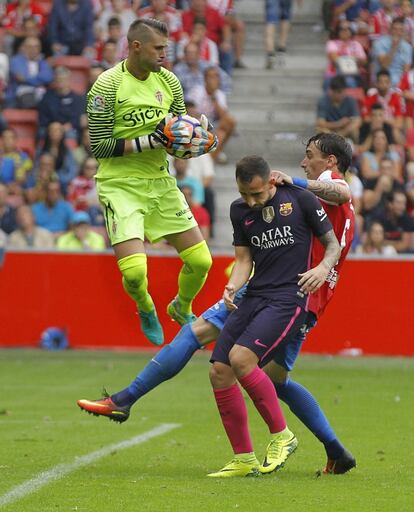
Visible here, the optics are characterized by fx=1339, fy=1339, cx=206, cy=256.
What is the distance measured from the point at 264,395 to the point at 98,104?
2.55m

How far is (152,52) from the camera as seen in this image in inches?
365

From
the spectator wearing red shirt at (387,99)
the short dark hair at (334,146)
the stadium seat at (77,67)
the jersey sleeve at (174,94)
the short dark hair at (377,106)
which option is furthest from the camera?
the stadium seat at (77,67)

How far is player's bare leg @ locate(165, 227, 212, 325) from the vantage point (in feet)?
32.4

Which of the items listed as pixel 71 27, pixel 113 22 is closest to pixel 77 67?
pixel 71 27

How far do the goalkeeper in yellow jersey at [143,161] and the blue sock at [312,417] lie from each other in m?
1.57

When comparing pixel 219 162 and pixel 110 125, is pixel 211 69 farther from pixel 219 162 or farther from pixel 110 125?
pixel 110 125

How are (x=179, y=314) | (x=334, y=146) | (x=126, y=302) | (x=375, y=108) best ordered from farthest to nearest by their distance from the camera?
(x=375, y=108), (x=126, y=302), (x=179, y=314), (x=334, y=146)

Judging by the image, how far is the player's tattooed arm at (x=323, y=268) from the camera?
315 inches

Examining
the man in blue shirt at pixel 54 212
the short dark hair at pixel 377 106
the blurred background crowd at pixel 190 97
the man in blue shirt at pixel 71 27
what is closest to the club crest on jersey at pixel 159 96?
the blurred background crowd at pixel 190 97

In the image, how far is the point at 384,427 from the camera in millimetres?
11062

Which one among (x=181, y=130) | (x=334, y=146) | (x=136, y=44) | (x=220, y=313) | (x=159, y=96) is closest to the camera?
(x=334, y=146)

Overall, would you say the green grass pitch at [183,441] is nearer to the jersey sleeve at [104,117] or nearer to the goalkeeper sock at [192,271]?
the goalkeeper sock at [192,271]

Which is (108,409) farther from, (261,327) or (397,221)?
(397,221)

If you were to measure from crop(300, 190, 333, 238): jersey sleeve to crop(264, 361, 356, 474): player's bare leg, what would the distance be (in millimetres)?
978
